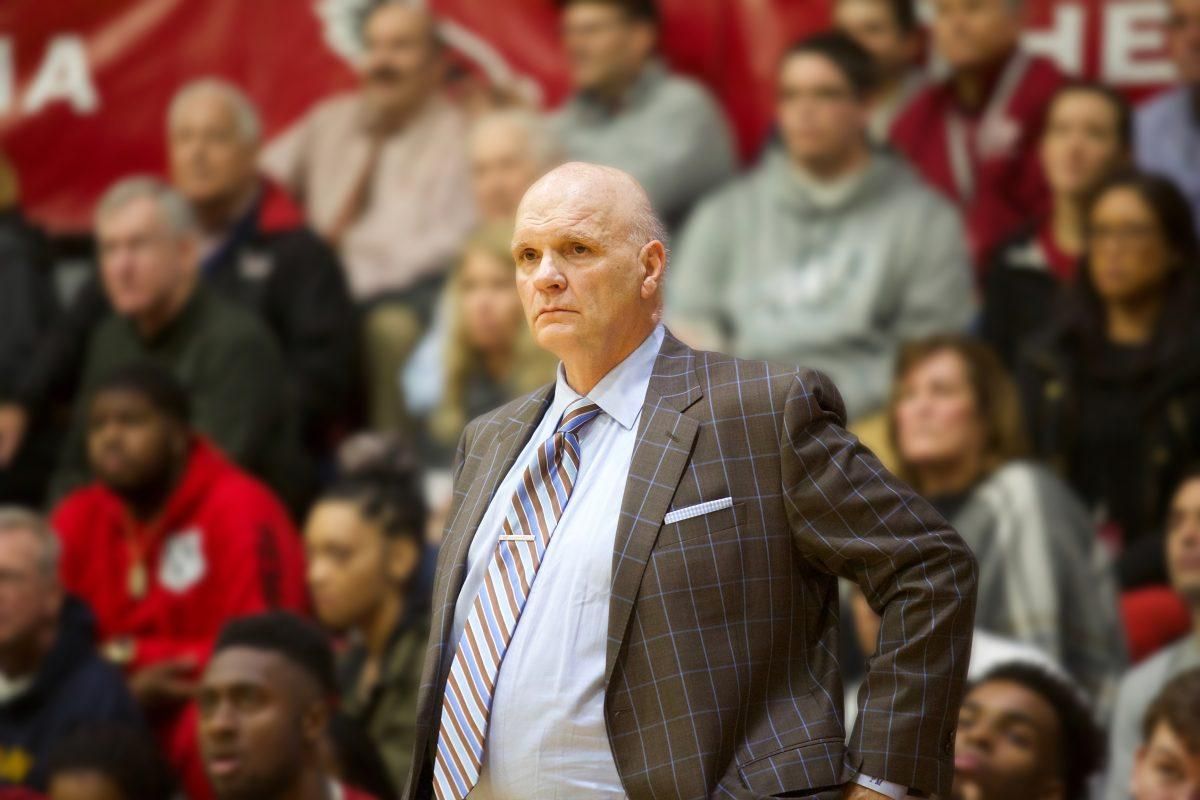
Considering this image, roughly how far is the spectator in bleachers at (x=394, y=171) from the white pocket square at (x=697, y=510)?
407 centimetres

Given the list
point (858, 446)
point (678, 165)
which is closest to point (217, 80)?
point (678, 165)

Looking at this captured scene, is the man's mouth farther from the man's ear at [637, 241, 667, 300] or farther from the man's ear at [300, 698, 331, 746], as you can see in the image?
the man's ear at [637, 241, 667, 300]

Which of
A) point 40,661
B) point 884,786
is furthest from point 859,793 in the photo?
point 40,661

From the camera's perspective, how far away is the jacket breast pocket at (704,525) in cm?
248

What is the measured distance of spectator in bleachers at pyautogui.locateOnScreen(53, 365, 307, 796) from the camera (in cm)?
516

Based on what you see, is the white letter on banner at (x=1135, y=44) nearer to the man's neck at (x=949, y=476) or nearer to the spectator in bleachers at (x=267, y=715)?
the man's neck at (x=949, y=476)

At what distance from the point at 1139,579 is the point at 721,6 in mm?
2690

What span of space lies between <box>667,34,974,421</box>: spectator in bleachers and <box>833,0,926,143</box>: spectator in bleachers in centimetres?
42

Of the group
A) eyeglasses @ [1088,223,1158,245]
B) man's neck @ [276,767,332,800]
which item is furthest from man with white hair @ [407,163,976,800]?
eyeglasses @ [1088,223,1158,245]

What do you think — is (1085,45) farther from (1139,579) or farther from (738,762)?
(738,762)

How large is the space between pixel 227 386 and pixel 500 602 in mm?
3349

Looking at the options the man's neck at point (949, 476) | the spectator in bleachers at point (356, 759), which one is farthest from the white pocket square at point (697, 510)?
the man's neck at point (949, 476)

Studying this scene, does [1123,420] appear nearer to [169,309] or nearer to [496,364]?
[496,364]

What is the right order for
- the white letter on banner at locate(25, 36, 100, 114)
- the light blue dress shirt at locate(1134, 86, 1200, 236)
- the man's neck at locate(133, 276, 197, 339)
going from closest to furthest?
1. the man's neck at locate(133, 276, 197, 339)
2. the light blue dress shirt at locate(1134, 86, 1200, 236)
3. the white letter on banner at locate(25, 36, 100, 114)
